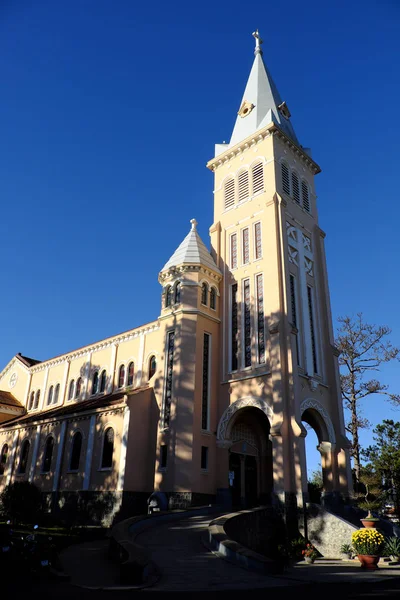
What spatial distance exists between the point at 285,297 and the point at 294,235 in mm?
5273

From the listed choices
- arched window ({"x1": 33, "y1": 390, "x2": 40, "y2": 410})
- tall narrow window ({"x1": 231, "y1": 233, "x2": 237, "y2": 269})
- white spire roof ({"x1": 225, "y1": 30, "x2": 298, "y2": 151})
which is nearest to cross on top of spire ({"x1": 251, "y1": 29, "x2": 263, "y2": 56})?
white spire roof ({"x1": 225, "y1": 30, "x2": 298, "y2": 151})

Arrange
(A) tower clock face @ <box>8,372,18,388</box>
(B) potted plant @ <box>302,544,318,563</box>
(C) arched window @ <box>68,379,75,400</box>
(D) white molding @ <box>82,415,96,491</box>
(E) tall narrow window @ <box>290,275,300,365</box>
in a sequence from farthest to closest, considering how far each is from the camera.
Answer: (A) tower clock face @ <box>8,372,18,388</box> < (C) arched window @ <box>68,379,75,400</box> < (E) tall narrow window @ <box>290,275,300,365</box> < (D) white molding @ <box>82,415,96,491</box> < (B) potted plant @ <box>302,544,318,563</box>

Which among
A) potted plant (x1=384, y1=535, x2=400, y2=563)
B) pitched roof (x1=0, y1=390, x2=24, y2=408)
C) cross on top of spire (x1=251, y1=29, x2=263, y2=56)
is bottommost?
potted plant (x1=384, y1=535, x2=400, y2=563)

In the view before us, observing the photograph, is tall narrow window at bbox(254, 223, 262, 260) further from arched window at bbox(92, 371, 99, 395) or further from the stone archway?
arched window at bbox(92, 371, 99, 395)

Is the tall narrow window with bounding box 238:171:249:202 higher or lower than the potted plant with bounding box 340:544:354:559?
higher

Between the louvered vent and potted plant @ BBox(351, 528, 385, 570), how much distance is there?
20141 mm

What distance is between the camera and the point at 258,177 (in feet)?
97.3

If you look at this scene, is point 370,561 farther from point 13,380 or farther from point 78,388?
point 13,380

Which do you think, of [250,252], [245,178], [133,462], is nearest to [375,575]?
[133,462]

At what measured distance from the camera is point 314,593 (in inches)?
391

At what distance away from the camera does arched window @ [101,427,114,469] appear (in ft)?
82.2

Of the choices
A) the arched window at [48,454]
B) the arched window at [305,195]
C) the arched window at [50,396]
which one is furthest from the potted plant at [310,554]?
the arched window at [50,396]

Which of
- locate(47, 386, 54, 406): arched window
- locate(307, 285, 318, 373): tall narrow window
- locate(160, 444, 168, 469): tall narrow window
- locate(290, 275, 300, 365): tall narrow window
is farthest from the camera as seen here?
locate(47, 386, 54, 406): arched window

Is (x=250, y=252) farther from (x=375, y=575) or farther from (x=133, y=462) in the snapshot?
(x=375, y=575)
